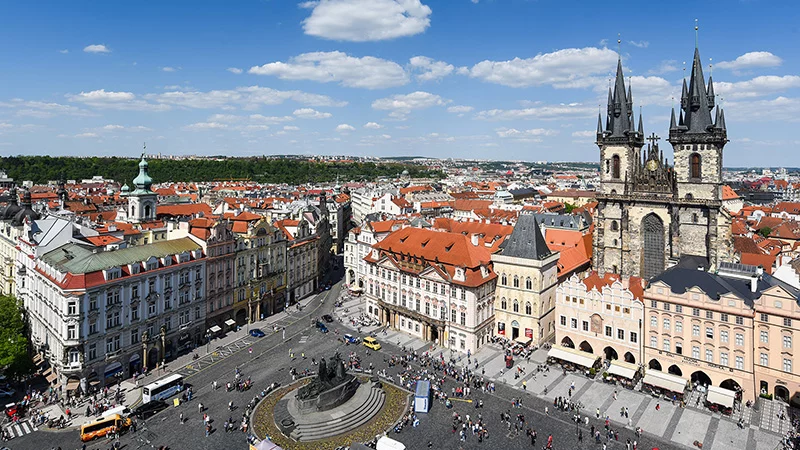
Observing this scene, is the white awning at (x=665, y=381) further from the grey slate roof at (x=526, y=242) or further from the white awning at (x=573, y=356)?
the grey slate roof at (x=526, y=242)

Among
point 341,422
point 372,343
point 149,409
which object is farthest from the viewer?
point 372,343

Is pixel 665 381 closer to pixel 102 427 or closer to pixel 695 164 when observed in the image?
pixel 695 164

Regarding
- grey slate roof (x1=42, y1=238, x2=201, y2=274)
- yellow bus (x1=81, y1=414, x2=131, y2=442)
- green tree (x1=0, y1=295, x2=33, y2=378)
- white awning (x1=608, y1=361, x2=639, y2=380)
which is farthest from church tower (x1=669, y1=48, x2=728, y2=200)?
green tree (x1=0, y1=295, x2=33, y2=378)

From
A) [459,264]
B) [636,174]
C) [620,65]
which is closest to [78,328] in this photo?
[459,264]

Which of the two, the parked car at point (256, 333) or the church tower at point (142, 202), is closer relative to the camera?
the parked car at point (256, 333)

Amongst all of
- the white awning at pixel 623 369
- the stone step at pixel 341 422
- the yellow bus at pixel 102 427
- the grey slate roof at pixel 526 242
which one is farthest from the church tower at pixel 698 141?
the yellow bus at pixel 102 427

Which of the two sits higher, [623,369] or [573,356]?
[573,356]

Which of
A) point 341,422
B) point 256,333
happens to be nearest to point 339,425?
point 341,422
